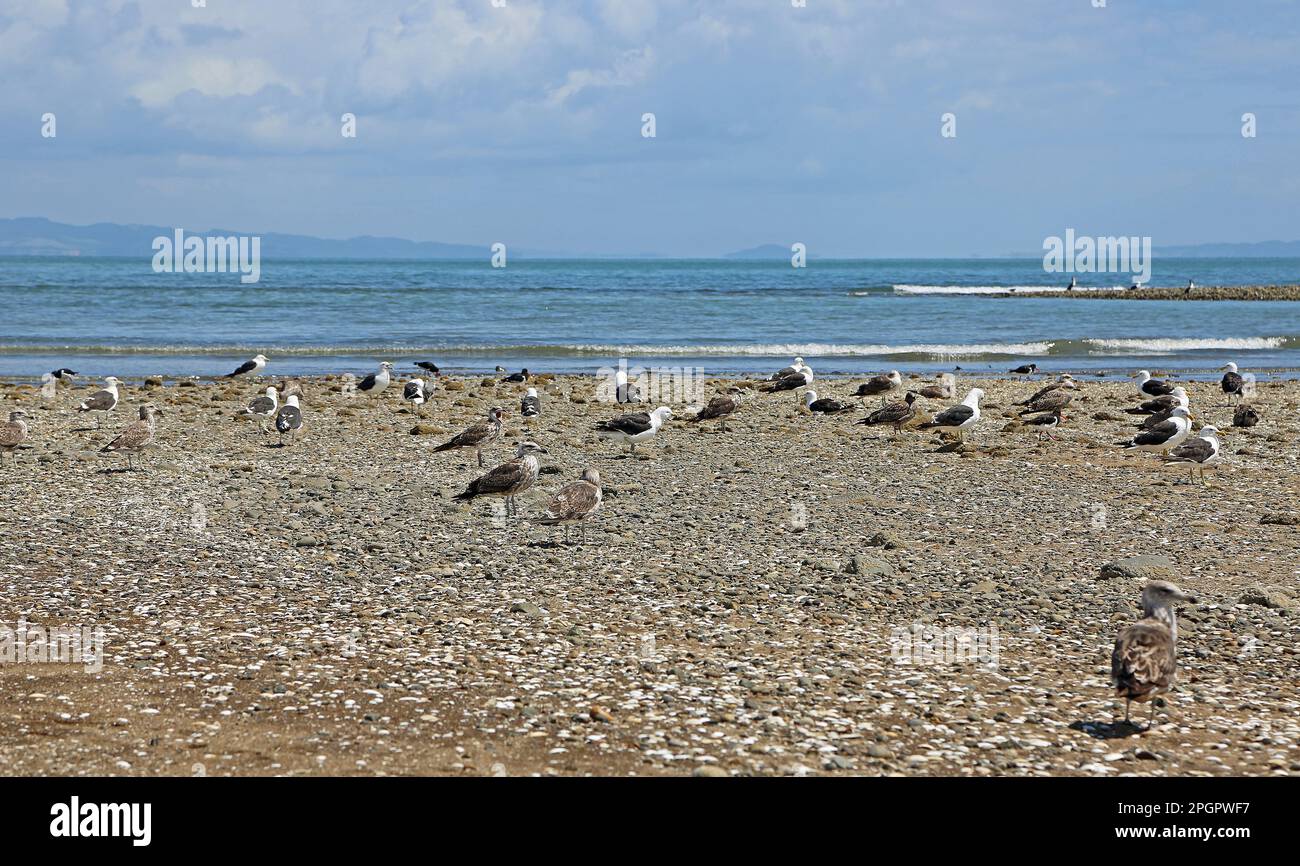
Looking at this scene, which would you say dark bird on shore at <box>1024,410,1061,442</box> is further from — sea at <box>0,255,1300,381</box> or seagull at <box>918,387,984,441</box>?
sea at <box>0,255,1300,381</box>

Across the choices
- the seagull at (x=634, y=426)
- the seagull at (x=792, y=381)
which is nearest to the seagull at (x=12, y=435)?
the seagull at (x=634, y=426)

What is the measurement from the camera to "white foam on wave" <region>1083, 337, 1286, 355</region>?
46.2 meters

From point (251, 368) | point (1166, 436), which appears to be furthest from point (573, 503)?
point (251, 368)

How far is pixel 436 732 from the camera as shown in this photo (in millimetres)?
7492

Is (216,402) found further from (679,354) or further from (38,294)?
(38,294)

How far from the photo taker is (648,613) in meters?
10.4

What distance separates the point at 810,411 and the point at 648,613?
629 inches

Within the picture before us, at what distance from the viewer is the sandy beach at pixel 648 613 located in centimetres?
736

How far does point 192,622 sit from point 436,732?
3356mm

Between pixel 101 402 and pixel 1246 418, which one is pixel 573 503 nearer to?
pixel 101 402

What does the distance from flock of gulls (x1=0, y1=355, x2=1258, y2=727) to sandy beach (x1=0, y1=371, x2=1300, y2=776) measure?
387 mm

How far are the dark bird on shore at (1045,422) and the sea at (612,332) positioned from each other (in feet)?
47.8

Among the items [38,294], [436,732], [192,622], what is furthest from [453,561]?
[38,294]

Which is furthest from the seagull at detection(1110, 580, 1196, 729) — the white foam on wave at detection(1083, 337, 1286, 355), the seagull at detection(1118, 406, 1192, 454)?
the white foam on wave at detection(1083, 337, 1286, 355)
